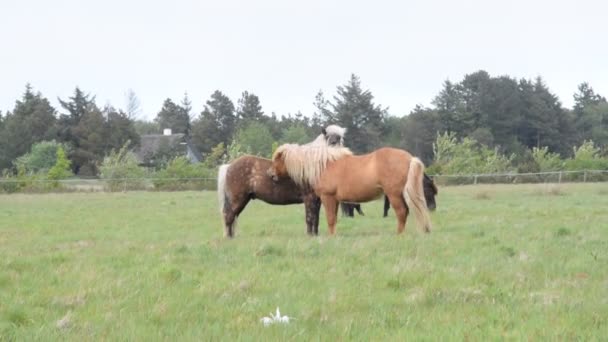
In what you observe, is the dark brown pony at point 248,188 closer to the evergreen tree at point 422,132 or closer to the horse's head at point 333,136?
the horse's head at point 333,136

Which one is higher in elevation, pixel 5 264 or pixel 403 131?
pixel 403 131

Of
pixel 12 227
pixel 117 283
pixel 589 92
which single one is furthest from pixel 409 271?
pixel 589 92

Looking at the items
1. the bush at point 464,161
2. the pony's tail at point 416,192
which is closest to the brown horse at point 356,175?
the pony's tail at point 416,192

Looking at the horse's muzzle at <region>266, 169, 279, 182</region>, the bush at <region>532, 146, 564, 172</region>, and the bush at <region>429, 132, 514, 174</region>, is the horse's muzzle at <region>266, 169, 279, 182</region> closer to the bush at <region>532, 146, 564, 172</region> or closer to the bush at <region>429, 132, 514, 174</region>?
the bush at <region>429, 132, 514, 174</region>

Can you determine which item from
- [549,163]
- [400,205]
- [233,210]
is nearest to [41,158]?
[549,163]

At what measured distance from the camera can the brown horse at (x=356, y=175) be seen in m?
9.02

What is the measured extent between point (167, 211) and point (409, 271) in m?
13.3

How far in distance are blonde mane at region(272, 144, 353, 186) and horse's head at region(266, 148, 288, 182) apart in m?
0.02

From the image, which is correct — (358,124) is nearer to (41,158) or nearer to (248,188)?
(41,158)

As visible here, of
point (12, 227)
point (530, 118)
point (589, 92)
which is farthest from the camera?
point (589, 92)

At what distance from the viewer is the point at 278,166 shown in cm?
991

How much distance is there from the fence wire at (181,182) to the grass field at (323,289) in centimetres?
2661

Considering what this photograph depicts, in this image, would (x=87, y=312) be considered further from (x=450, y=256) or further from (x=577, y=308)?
(x=450, y=256)

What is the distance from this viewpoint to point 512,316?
4020mm
